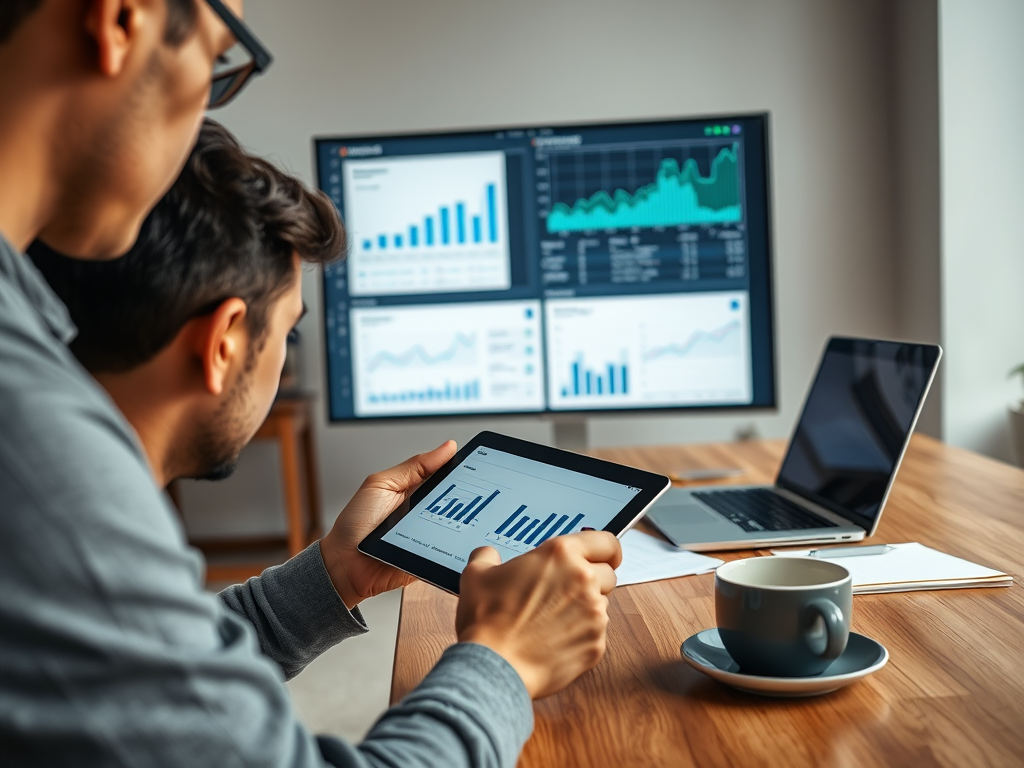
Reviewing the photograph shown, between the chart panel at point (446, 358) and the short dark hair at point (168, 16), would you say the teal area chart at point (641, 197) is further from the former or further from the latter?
the short dark hair at point (168, 16)

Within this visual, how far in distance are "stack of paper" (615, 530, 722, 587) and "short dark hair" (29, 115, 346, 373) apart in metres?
0.47

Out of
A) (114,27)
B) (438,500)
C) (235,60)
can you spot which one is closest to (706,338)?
(438,500)

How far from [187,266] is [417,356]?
1695 mm

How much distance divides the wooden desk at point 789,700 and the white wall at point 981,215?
2.09 meters

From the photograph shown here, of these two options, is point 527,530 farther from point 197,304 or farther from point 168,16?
point 168,16

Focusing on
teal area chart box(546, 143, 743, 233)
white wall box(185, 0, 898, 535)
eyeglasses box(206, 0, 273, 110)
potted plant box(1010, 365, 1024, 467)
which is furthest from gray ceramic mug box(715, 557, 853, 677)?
white wall box(185, 0, 898, 535)

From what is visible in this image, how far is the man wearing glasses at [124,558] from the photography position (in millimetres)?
438

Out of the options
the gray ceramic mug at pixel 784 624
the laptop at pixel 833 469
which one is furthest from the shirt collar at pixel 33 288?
the laptop at pixel 833 469

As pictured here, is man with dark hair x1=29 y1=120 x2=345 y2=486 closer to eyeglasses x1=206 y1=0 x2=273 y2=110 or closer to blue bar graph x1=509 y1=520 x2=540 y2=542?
eyeglasses x1=206 y1=0 x2=273 y2=110

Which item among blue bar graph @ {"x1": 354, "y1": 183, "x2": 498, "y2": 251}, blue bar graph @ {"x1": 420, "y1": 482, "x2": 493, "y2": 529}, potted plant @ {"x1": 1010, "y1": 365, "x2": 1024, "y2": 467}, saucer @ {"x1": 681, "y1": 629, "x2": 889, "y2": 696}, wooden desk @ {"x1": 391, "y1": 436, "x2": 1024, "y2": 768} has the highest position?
blue bar graph @ {"x1": 354, "y1": 183, "x2": 498, "y2": 251}

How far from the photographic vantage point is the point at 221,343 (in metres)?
0.72

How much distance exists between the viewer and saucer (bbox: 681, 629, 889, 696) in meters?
0.67

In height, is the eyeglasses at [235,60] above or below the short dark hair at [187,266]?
above

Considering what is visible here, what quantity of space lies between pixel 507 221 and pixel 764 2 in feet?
4.79
